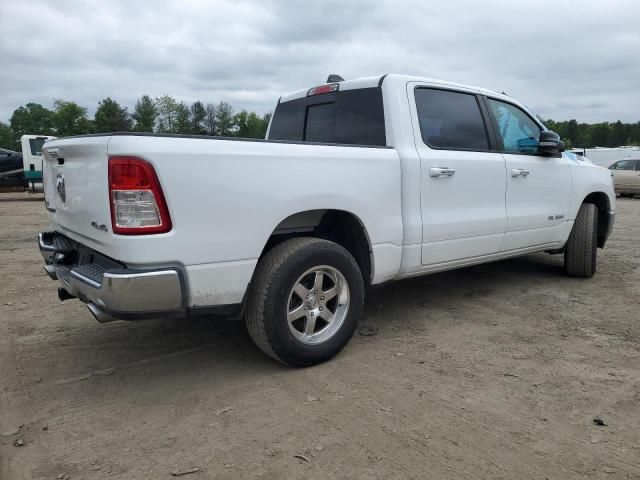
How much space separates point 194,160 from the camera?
2.55 m

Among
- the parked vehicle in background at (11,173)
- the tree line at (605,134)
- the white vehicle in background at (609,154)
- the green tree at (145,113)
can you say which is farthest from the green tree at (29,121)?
the tree line at (605,134)

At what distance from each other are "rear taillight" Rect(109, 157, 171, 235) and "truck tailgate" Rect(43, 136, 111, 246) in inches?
2.8

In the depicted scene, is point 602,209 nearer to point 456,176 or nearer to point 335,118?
point 456,176

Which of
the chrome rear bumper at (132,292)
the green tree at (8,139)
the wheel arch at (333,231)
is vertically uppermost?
the green tree at (8,139)

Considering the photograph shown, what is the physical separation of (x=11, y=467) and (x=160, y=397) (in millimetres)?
789

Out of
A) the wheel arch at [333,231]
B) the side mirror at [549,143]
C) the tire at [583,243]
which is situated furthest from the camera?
the tire at [583,243]

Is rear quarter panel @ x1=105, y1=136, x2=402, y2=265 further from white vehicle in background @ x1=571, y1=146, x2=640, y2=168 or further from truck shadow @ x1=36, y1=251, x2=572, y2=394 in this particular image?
white vehicle in background @ x1=571, y1=146, x2=640, y2=168

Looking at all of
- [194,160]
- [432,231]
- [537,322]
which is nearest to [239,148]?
[194,160]

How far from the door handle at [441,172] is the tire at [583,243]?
2.32m

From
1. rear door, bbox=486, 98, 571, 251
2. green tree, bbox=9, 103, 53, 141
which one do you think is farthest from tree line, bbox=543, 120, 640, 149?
rear door, bbox=486, 98, 571, 251

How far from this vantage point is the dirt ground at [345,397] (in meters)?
2.27

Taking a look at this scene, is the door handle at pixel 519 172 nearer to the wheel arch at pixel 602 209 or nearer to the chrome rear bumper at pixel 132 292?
the wheel arch at pixel 602 209

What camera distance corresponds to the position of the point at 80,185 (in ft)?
9.34

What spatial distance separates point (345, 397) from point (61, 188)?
85.1 inches
